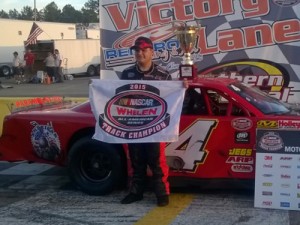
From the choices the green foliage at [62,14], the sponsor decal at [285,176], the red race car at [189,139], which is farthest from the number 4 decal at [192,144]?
the green foliage at [62,14]

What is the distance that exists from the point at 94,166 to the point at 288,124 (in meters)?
2.27

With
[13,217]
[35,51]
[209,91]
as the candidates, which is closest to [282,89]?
[209,91]

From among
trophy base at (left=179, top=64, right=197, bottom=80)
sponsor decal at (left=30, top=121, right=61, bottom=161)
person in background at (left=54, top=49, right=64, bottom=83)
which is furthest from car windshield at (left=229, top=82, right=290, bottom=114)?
person in background at (left=54, top=49, right=64, bottom=83)

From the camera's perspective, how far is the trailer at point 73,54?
95.5 ft

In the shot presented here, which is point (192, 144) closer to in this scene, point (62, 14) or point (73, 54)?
point (73, 54)

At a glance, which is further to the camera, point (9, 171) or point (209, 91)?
point (9, 171)

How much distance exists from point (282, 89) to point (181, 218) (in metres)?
3.43

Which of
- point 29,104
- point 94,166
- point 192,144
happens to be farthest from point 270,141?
point 29,104

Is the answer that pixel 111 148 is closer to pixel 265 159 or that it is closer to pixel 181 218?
pixel 181 218

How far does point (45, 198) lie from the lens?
6227mm

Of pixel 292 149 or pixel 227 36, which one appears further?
pixel 227 36

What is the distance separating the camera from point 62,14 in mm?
113062

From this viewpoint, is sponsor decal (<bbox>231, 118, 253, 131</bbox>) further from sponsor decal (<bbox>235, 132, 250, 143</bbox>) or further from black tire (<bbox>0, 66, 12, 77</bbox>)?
black tire (<bbox>0, 66, 12, 77</bbox>)

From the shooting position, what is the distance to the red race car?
5.62 m
